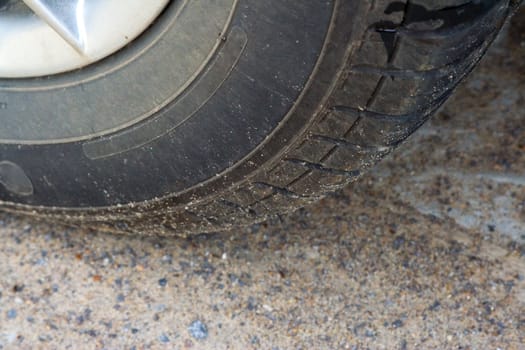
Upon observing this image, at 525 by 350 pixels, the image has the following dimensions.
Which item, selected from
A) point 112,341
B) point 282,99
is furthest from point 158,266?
point 282,99

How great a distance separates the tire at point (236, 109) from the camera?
114cm

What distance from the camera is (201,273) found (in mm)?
1727

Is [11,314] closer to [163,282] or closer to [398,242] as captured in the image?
[163,282]

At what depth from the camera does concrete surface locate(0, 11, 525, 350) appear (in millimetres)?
1614

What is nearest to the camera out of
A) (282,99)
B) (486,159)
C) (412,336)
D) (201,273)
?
(282,99)

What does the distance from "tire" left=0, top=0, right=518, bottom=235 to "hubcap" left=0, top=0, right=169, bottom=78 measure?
0.08ft

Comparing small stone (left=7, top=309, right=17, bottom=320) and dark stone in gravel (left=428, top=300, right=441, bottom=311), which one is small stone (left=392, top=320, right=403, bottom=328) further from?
small stone (left=7, top=309, right=17, bottom=320)

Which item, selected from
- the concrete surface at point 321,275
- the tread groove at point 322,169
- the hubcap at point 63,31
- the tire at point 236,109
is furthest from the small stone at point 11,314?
the tread groove at point 322,169

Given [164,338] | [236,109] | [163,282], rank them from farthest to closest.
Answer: [163,282] → [164,338] → [236,109]

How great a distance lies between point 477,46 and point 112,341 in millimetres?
1029

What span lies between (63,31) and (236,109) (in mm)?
361

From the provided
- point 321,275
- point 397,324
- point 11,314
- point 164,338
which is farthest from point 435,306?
point 11,314

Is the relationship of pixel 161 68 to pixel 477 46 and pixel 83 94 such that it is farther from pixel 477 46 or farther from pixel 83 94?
pixel 477 46

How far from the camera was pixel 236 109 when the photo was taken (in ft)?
4.18
